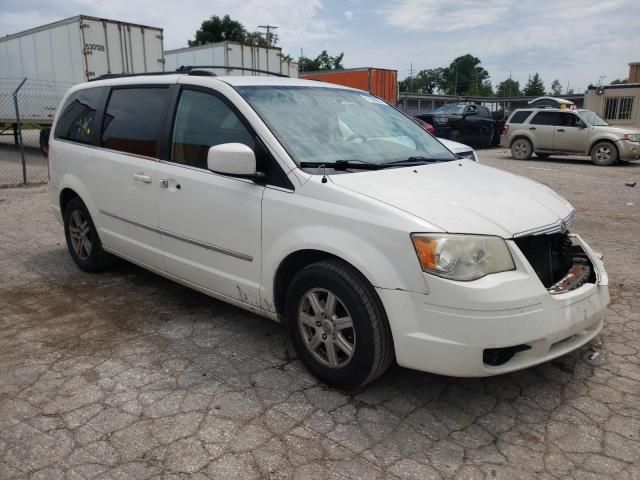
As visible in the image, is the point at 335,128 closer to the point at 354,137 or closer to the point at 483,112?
the point at 354,137

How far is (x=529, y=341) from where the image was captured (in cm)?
273

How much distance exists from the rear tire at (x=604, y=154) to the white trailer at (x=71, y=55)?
41.1 feet

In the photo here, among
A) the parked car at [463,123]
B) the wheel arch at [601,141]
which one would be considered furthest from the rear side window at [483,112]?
the wheel arch at [601,141]

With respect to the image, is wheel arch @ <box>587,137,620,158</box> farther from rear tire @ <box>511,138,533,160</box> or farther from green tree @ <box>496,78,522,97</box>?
green tree @ <box>496,78,522,97</box>

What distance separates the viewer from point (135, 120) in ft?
14.3

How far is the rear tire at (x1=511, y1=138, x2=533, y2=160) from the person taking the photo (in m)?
17.0

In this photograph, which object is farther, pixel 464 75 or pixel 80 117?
pixel 464 75

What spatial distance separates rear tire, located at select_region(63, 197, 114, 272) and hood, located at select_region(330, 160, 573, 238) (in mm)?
2886

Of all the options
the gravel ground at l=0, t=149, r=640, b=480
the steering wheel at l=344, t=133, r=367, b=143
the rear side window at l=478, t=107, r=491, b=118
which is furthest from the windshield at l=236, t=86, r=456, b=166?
the rear side window at l=478, t=107, r=491, b=118

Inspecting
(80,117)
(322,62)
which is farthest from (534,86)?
(80,117)

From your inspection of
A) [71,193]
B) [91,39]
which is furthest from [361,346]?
[91,39]

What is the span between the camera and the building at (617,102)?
2812 centimetres

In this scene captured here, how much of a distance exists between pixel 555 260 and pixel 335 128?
1580 mm

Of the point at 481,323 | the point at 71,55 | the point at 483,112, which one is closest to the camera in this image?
the point at 481,323
